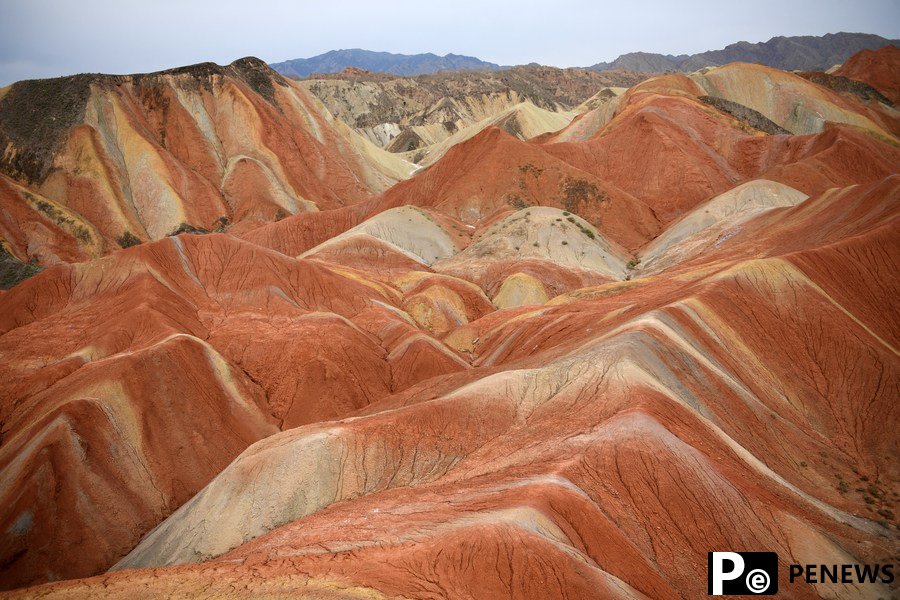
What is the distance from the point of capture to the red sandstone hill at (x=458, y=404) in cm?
1703

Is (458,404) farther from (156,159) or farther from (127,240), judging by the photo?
(156,159)

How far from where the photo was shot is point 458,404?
2623cm

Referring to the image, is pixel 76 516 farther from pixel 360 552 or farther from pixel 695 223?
pixel 695 223

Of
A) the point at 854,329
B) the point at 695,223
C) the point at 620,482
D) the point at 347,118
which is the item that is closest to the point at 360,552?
the point at 620,482

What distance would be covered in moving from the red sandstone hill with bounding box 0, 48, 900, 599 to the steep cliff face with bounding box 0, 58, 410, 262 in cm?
209

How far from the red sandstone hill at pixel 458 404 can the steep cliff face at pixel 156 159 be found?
209cm

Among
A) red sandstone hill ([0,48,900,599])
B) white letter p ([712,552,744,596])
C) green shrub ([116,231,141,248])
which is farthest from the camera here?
green shrub ([116,231,141,248])

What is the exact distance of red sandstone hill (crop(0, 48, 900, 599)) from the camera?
17031 mm

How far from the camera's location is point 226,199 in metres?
80.6

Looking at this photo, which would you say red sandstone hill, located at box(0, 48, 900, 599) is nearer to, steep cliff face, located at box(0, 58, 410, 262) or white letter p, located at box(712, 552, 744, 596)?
white letter p, located at box(712, 552, 744, 596)

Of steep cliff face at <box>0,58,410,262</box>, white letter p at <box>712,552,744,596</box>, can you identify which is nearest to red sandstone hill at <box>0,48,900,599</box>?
white letter p at <box>712,552,744,596</box>

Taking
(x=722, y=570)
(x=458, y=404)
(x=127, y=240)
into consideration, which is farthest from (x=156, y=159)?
(x=722, y=570)

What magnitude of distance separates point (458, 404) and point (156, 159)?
2514 inches

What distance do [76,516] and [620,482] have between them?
808 inches
